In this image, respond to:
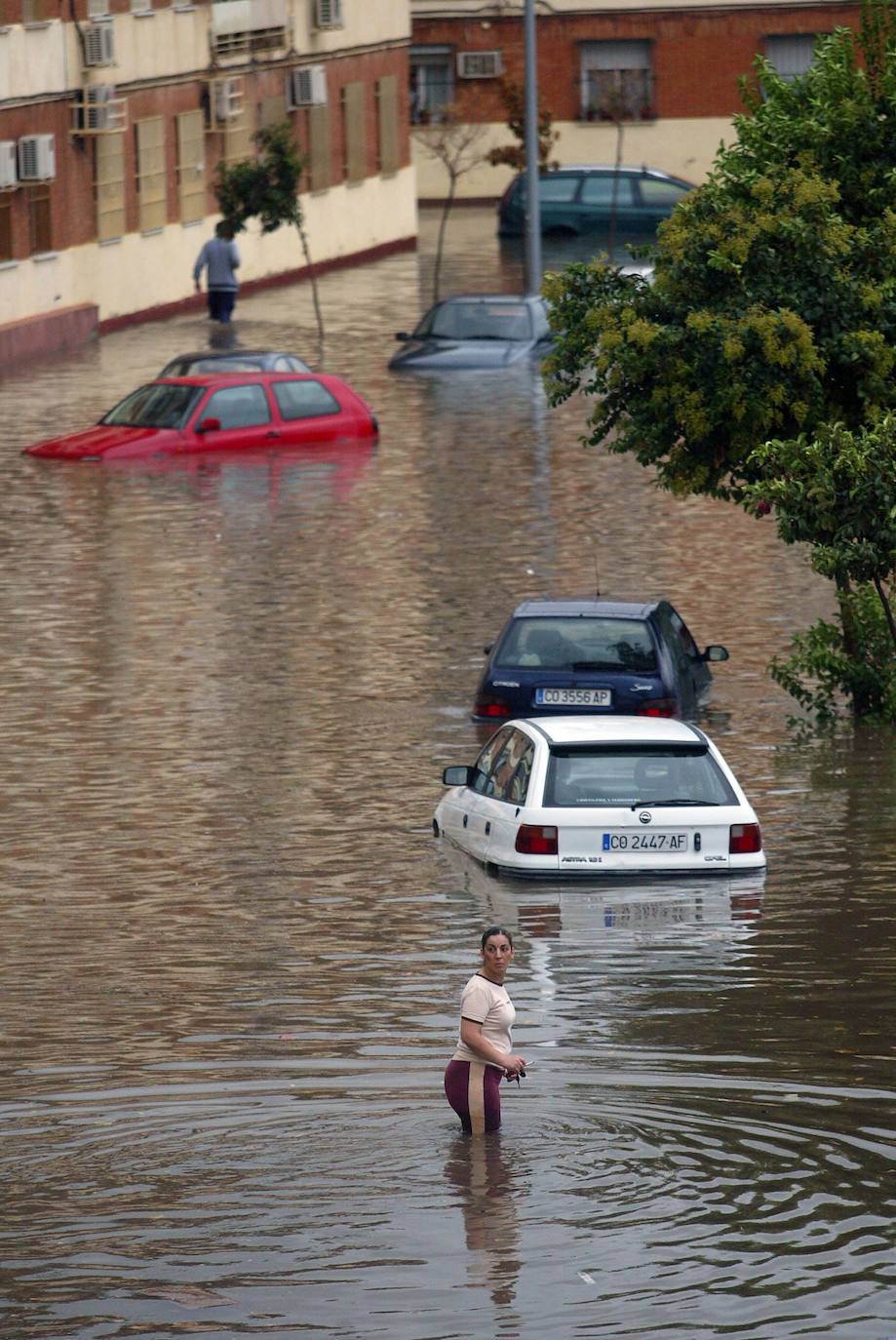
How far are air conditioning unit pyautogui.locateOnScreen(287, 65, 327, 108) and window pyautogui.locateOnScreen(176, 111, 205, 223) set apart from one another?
4143mm

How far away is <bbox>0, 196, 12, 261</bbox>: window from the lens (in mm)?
44625

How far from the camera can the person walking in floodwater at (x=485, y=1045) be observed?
39.3 feet

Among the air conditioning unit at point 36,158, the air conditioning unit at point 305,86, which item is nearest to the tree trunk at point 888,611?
the air conditioning unit at point 36,158

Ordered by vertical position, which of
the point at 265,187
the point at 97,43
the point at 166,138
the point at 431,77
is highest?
the point at 97,43

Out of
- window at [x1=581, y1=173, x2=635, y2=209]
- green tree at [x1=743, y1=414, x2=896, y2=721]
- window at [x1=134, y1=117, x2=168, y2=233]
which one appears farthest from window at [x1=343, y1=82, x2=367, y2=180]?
green tree at [x1=743, y1=414, x2=896, y2=721]

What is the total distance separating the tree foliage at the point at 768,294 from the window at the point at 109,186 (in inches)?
1059

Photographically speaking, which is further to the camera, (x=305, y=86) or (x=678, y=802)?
(x=305, y=86)

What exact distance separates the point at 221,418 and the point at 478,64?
3668 cm

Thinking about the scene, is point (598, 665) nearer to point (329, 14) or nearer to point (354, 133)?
point (329, 14)

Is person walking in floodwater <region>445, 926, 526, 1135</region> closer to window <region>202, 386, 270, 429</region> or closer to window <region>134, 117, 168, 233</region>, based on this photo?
window <region>202, 386, 270, 429</region>

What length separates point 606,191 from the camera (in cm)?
6097

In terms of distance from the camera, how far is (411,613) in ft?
87.4

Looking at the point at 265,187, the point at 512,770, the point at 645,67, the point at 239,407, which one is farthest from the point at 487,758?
the point at 645,67

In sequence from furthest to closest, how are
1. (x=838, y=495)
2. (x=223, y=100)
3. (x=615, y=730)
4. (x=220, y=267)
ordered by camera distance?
(x=223, y=100) < (x=220, y=267) < (x=838, y=495) < (x=615, y=730)
